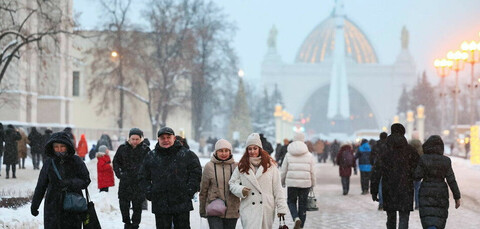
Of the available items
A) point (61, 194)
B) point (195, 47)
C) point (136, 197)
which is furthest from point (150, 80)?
point (61, 194)

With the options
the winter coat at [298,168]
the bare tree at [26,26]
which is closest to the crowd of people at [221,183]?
the winter coat at [298,168]

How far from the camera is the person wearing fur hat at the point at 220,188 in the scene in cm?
973

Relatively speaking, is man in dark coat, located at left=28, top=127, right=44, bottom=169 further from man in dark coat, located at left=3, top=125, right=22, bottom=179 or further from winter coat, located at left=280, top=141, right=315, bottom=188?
winter coat, located at left=280, top=141, right=315, bottom=188

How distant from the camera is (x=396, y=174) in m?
11.3

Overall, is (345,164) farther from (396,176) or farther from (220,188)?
(220,188)

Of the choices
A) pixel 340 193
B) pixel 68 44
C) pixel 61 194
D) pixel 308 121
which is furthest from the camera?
pixel 308 121

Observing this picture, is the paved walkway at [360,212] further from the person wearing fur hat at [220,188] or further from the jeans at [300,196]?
the person wearing fur hat at [220,188]

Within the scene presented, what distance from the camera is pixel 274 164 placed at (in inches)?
392

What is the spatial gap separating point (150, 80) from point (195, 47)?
11.8ft

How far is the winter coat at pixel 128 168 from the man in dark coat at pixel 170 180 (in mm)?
3077

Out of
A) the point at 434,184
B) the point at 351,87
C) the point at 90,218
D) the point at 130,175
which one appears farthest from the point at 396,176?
the point at 351,87

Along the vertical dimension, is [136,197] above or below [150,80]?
below

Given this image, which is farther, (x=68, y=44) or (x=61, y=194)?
(x=68, y=44)

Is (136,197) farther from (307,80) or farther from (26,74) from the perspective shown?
(307,80)
